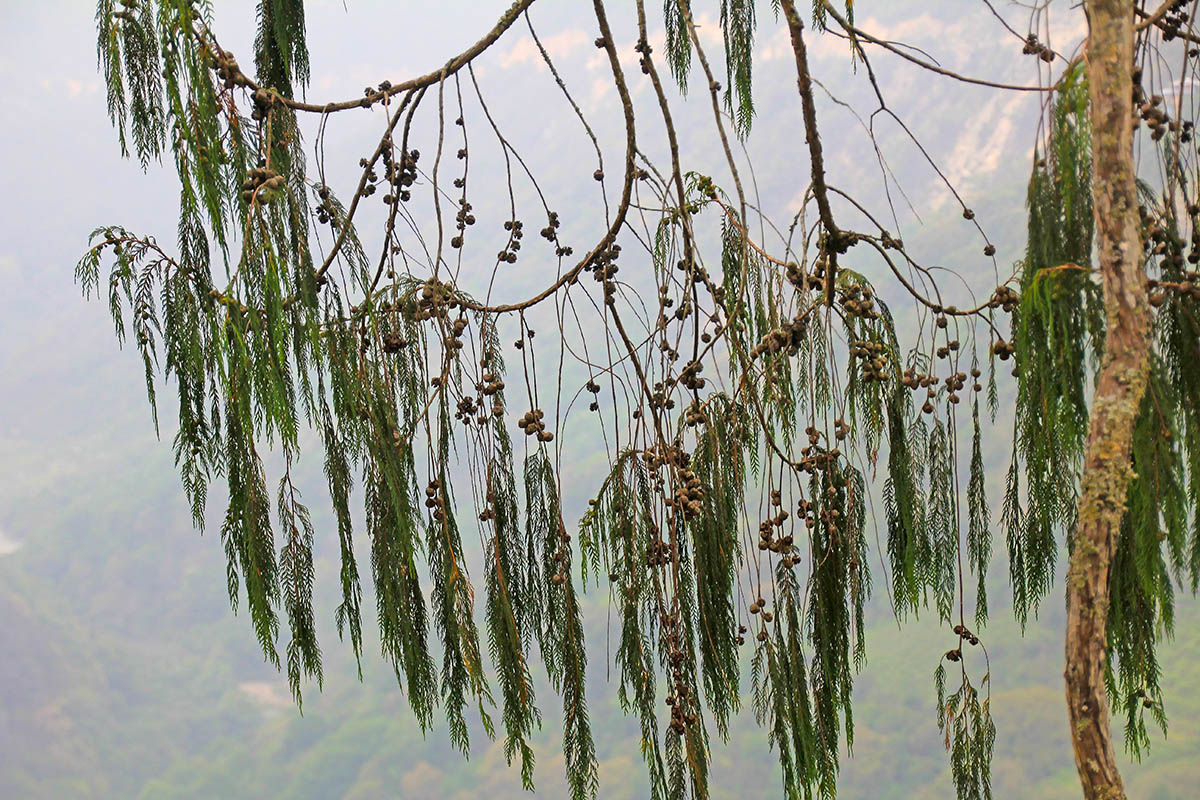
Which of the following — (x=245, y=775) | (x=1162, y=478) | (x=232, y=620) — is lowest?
(x=245, y=775)

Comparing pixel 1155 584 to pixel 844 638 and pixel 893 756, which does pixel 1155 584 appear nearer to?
pixel 844 638

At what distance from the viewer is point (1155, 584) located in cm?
128

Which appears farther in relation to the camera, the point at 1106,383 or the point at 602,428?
the point at 602,428

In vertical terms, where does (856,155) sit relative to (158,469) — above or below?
above

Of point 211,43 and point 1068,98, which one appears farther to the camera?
point 211,43

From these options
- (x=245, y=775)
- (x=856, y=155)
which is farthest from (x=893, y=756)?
(x=856, y=155)

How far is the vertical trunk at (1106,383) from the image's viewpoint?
3.72 ft

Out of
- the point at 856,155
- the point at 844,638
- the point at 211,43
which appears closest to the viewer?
the point at 211,43

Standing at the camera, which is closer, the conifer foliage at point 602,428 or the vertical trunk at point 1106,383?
the vertical trunk at point 1106,383

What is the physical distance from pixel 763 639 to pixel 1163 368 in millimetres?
608

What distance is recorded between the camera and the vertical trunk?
113 cm

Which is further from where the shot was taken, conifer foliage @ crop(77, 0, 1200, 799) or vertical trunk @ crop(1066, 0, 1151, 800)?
conifer foliage @ crop(77, 0, 1200, 799)

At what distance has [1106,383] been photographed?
115cm

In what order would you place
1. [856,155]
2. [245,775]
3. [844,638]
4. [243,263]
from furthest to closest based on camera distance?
[856,155]
[245,775]
[844,638]
[243,263]
